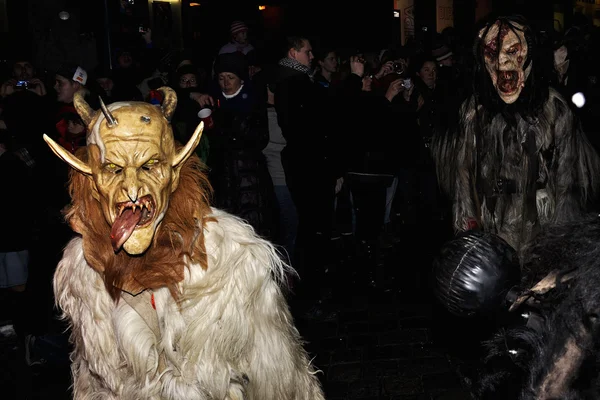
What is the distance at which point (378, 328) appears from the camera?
6.13 meters

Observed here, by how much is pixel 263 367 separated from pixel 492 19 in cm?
277

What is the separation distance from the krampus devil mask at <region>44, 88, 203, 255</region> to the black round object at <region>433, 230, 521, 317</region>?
119cm

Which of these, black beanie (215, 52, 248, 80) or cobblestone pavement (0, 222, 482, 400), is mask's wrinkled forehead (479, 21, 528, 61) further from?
black beanie (215, 52, 248, 80)

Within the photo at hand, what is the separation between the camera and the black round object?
8.83 ft

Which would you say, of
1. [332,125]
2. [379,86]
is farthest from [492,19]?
[379,86]

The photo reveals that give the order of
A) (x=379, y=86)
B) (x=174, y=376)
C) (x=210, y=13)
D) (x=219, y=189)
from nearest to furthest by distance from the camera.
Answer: (x=174, y=376)
(x=219, y=189)
(x=379, y=86)
(x=210, y=13)

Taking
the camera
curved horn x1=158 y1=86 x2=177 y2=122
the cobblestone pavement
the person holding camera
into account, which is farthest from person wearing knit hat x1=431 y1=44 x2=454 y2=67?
curved horn x1=158 y1=86 x2=177 y2=122

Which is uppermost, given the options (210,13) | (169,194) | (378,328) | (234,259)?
(210,13)

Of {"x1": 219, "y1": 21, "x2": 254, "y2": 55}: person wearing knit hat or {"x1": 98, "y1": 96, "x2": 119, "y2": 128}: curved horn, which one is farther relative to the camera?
{"x1": 219, "y1": 21, "x2": 254, "y2": 55}: person wearing knit hat

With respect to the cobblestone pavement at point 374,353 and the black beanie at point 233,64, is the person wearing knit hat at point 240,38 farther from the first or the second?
the cobblestone pavement at point 374,353

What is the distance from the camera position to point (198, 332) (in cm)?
312

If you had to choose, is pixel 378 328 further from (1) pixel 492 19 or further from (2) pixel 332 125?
(1) pixel 492 19

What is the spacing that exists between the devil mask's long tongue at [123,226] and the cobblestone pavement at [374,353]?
6.33ft

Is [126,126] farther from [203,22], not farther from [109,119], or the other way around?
[203,22]
